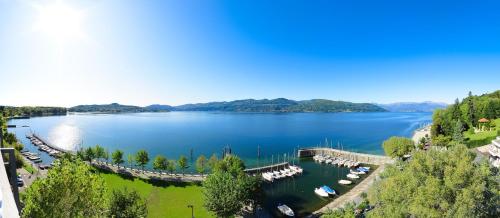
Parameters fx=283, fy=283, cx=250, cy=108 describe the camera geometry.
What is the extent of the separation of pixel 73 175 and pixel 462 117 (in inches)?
4338

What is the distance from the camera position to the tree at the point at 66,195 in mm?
13695

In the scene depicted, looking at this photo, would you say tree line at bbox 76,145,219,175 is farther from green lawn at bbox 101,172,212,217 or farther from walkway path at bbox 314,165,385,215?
walkway path at bbox 314,165,385,215

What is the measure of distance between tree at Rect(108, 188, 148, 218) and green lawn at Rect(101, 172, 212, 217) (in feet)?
36.4

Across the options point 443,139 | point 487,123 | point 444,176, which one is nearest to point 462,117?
point 487,123

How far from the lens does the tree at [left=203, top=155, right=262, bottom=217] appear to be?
105 feet

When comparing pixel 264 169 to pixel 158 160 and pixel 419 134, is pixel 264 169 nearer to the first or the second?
pixel 158 160

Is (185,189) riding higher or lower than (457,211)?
lower

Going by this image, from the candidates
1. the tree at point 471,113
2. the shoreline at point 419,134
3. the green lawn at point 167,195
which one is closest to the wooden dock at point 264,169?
the green lawn at point 167,195

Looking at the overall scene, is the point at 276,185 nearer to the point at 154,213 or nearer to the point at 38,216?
the point at 154,213

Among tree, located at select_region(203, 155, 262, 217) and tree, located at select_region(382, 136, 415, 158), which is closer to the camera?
tree, located at select_region(203, 155, 262, 217)

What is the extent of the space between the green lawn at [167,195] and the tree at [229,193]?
4.48 m

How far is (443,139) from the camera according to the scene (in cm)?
7225

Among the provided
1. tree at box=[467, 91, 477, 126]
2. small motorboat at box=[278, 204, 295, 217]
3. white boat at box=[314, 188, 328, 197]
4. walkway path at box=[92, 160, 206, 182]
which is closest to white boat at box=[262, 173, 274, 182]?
white boat at box=[314, 188, 328, 197]

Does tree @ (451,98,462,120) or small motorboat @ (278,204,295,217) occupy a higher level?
tree @ (451,98,462,120)
